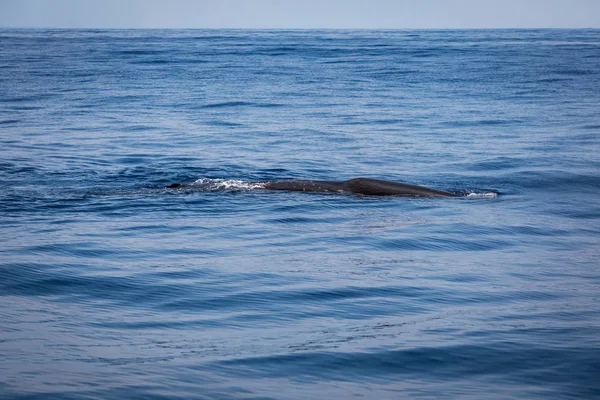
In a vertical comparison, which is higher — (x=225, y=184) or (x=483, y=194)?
(x=483, y=194)

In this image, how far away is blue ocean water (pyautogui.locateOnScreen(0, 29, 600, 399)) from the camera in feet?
23.3

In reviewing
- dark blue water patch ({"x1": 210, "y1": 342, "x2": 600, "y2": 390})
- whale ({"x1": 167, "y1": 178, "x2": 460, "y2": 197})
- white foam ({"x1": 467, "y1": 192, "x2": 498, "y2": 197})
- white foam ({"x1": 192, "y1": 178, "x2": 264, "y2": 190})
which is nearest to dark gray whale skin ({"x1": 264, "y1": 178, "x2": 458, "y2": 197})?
whale ({"x1": 167, "y1": 178, "x2": 460, "y2": 197})

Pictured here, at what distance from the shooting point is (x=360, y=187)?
613 inches

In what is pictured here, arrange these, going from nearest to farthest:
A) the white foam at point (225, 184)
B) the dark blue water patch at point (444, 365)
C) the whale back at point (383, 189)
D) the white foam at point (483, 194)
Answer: the dark blue water patch at point (444, 365) < the whale back at point (383, 189) < the white foam at point (225, 184) < the white foam at point (483, 194)

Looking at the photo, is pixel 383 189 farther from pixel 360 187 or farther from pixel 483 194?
pixel 483 194

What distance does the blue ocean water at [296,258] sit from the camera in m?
7.10

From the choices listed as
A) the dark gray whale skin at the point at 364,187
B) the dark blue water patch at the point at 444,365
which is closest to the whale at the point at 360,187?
the dark gray whale skin at the point at 364,187

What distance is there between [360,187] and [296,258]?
456 centimetres

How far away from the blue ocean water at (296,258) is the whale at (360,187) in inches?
10.2

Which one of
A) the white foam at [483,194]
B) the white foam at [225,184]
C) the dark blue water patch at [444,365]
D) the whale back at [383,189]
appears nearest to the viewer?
the dark blue water patch at [444,365]

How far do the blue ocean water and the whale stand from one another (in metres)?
0.26

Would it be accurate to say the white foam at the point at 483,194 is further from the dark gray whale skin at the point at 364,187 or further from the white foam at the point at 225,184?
the white foam at the point at 225,184

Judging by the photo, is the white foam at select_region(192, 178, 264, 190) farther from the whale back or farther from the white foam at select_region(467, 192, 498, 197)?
the white foam at select_region(467, 192, 498, 197)

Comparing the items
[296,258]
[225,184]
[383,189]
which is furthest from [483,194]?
[296,258]
